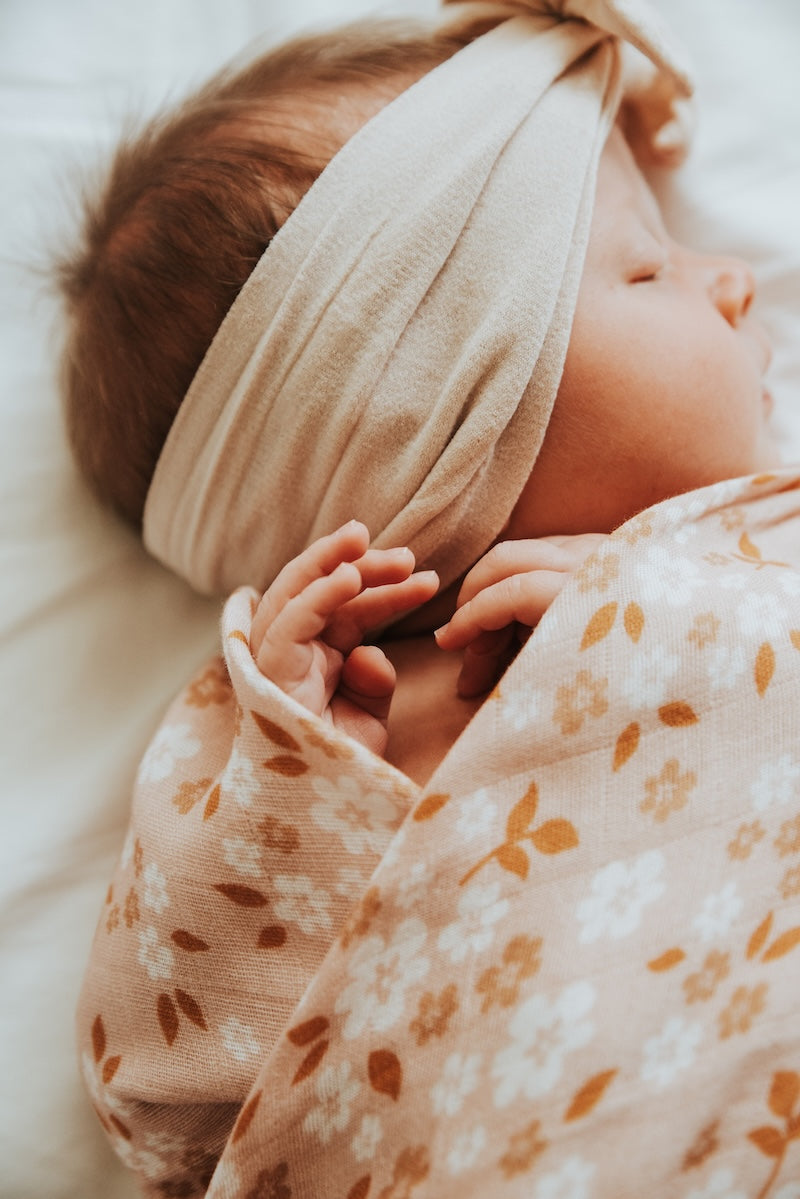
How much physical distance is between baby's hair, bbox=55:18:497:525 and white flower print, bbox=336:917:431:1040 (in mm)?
517

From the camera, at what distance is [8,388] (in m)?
1.12

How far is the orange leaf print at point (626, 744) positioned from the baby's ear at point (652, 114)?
66 cm

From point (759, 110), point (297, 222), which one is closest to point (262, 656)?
point (297, 222)

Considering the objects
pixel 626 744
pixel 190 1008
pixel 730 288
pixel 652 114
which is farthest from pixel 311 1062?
pixel 652 114

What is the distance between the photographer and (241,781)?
2.47ft

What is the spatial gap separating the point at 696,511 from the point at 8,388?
80cm

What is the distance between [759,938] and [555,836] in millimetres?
163

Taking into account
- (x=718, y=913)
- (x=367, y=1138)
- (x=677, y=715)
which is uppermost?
(x=677, y=715)

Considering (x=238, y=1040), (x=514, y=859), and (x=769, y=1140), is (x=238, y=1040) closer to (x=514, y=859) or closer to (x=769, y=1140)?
(x=514, y=859)

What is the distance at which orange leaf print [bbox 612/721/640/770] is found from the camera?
708 mm

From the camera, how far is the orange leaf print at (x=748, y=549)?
0.82m

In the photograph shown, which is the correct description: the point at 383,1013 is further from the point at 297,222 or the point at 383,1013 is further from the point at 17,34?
the point at 17,34

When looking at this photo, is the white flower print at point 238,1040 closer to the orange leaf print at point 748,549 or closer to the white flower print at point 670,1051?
the white flower print at point 670,1051

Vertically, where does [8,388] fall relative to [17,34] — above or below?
below
